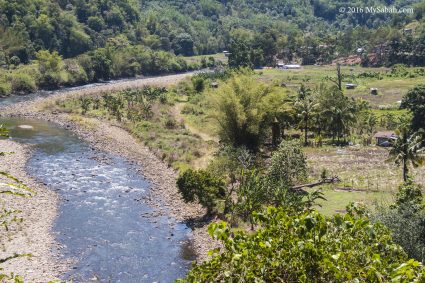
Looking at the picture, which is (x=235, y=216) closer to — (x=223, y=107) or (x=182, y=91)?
(x=223, y=107)

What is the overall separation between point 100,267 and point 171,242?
6.00 metres

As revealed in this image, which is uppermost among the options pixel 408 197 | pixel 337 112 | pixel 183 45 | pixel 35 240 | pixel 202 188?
pixel 183 45

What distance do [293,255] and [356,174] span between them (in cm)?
4208

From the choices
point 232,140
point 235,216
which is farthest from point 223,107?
point 235,216

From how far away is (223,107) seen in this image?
52.9 m

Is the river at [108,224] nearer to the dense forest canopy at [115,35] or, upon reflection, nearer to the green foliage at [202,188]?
the green foliage at [202,188]

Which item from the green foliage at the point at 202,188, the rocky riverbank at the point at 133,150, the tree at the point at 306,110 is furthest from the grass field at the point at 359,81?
the green foliage at the point at 202,188

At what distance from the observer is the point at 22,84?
9988 cm

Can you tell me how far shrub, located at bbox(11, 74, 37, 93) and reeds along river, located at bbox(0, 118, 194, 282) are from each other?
4687 centimetres

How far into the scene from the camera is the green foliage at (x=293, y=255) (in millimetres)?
7020

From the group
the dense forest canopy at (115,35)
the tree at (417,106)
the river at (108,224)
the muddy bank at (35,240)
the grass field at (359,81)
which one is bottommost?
the grass field at (359,81)

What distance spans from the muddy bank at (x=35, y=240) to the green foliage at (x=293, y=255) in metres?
18.6

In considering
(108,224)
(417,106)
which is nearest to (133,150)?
(108,224)

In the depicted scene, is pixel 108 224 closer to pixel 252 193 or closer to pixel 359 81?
pixel 252 193
